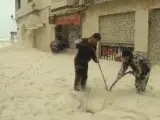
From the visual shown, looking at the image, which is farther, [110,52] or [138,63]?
[110,52]

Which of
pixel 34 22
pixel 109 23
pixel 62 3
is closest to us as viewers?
pixel 109 23

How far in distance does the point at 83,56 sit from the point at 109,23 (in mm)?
6112

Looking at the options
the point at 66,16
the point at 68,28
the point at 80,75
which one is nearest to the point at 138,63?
the point at 80,75

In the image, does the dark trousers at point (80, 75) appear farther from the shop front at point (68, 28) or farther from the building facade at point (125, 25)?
the shop front at point (68, 28)

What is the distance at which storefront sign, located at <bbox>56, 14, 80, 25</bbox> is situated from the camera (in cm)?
1617

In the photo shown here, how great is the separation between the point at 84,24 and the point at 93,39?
8.30 meters

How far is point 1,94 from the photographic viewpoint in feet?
27.6

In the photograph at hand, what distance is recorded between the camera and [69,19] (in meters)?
17.1

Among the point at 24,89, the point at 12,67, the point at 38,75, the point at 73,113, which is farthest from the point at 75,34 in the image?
the point at 73,113

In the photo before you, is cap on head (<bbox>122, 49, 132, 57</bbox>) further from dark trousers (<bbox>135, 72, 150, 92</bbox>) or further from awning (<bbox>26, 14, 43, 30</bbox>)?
awning (<bbox>26, 14, 43, 30</bbox>)

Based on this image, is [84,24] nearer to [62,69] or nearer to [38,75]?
[62,69]

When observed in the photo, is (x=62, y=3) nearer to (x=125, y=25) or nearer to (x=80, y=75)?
(x=125, y=25)

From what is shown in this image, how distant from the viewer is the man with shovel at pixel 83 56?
7756mm

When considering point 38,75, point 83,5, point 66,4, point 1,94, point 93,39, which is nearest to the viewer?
point 93,39
